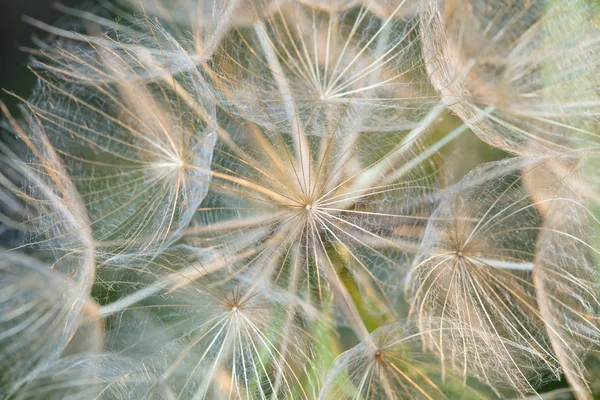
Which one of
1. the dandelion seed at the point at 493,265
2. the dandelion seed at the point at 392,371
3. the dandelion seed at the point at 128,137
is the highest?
the dandelion seed at the point at 128,137

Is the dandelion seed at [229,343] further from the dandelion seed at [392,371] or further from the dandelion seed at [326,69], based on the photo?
the dandelion seed at [326,69]

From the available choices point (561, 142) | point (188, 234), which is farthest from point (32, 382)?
point (561, 142)

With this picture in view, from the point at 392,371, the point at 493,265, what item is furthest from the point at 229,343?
the point at 493,265

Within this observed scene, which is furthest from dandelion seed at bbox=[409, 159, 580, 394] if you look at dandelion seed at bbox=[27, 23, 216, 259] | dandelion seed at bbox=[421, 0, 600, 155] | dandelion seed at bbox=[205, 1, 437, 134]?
dandelion seed at bbox=[27, 23, 216, 259]

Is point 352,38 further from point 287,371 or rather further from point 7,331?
point 7,331

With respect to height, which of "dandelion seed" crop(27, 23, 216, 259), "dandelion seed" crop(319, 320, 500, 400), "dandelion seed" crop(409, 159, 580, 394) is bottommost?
"dandelion seed" crop(319, 320, 500, 400)

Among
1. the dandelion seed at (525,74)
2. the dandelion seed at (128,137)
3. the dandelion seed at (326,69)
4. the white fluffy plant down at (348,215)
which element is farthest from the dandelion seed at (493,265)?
the dandelion seed at (128,137)

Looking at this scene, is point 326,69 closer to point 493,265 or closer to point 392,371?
point 493,265

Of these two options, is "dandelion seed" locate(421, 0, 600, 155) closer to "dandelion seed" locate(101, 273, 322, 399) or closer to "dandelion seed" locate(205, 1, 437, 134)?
"dandelion seed" locate(205, 1, 437, 134)
